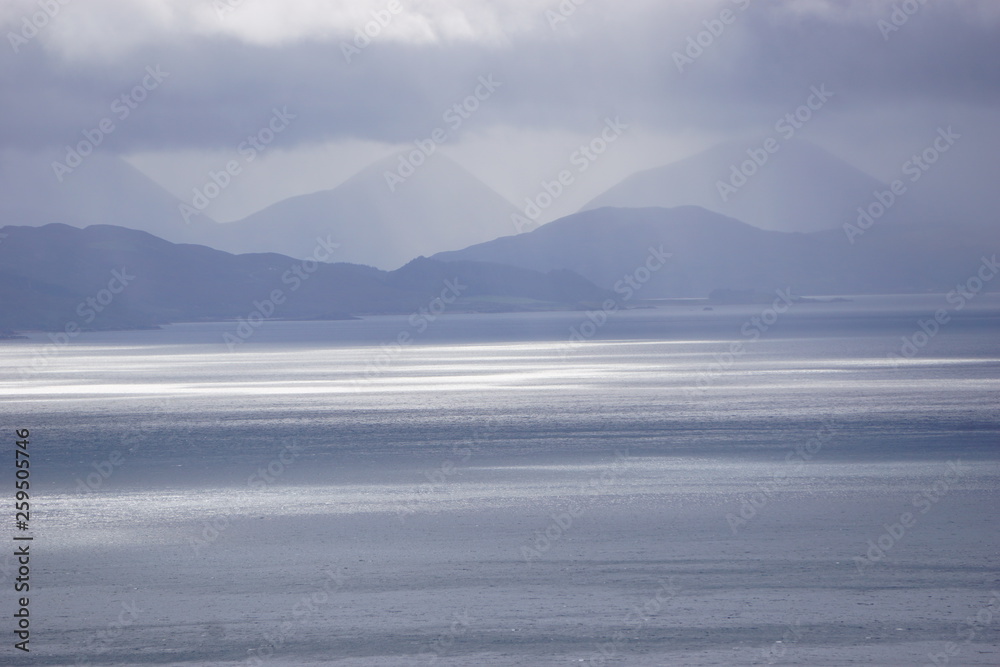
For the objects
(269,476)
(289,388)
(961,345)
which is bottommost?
(961,345)

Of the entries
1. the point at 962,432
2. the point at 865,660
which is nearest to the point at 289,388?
the point at 962,432

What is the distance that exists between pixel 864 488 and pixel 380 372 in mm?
75769

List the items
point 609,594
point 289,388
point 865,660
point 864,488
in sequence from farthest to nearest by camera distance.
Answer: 1. point 289,388
2. point 864,488
3. point 609,594
4. point 865,660

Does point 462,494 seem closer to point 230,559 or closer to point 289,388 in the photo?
point 230,559

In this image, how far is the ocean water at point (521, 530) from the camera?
2158cm

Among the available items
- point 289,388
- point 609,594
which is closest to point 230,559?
point 609,594

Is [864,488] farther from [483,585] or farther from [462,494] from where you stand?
[483,585]

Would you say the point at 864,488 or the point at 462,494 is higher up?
the point at 462,494

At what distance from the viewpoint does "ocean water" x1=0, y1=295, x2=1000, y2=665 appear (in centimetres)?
2158

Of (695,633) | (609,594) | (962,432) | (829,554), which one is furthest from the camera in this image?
(962,432)

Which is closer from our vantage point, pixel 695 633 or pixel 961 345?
pixel 695 633

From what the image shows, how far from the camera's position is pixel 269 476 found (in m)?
43.8

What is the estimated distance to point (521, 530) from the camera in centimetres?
3172

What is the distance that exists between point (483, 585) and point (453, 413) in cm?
4240
